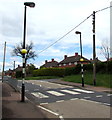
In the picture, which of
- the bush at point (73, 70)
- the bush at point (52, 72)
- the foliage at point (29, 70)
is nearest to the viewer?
the bush at point (73, 70)

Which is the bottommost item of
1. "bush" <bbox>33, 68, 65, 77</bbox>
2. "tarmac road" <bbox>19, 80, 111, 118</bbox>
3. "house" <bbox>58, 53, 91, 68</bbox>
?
"tarmac road" <bbox>19, 80, 111, 118</bbox>

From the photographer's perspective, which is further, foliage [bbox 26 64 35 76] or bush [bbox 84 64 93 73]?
foliage [bbox 26 64 35 76]

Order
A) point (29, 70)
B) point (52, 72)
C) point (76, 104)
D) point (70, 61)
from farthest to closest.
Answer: point (29, 70)
point (70, 61)
point (52, 72)
point (76, 104)

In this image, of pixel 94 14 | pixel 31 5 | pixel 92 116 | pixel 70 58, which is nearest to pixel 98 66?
pixel 94 14

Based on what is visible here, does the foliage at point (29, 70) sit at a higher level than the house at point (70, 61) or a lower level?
lower

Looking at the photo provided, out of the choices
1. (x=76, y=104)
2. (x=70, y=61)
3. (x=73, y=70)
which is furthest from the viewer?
(x=70, y=61)

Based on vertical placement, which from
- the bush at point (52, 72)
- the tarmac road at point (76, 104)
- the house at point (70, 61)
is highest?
the house at point (70, 61)

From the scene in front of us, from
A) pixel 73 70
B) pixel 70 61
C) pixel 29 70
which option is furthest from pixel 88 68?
pixel 29 70

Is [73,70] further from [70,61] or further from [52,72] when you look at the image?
[70,61]

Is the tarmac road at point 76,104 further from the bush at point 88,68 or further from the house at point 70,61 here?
the house at point 70,61

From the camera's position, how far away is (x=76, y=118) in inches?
312

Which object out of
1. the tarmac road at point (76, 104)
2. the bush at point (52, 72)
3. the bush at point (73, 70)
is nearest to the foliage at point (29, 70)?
the bush at point (52, 72)

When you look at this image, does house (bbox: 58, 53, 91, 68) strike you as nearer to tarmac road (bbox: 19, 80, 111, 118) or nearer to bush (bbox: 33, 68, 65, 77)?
bush (bbox: 33, 68, 65, 77)

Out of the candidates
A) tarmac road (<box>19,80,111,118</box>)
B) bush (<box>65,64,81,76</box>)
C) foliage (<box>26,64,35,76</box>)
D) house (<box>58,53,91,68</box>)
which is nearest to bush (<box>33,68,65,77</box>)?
bush (<box>65,64,81,76</box>)
